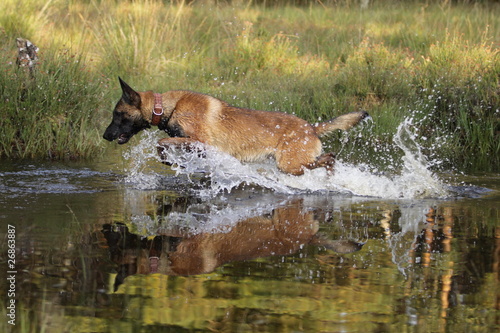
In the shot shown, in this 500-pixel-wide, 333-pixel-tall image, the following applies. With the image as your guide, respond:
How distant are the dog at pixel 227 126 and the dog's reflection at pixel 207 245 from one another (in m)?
1.59

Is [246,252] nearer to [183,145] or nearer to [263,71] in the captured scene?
[183,145]

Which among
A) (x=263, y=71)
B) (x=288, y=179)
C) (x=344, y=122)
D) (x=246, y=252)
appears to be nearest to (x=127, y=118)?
(x=288, y=179)

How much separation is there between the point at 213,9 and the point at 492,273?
1435 cm

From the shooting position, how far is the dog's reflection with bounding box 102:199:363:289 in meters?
4.36

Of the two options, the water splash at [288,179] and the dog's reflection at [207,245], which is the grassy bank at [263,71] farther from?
the dog's reflection at [207,245]

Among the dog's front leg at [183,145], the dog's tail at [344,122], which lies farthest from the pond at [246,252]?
the dog's tail at [344,122]

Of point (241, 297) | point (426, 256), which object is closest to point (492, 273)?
point (426, 256)

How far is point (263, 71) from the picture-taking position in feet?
45.4

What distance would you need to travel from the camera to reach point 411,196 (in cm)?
696

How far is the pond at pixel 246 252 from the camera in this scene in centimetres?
354

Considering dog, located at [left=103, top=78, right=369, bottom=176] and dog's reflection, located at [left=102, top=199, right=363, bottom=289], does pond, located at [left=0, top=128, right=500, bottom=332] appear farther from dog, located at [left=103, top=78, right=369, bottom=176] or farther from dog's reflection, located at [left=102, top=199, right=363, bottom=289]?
dog, located at [left=103, top=78, right=369, bottom=176]

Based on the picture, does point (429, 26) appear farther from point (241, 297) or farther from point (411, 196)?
point (241, 297)

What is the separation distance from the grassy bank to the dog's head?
169 cm

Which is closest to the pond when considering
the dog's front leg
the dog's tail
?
the dog's front leg
